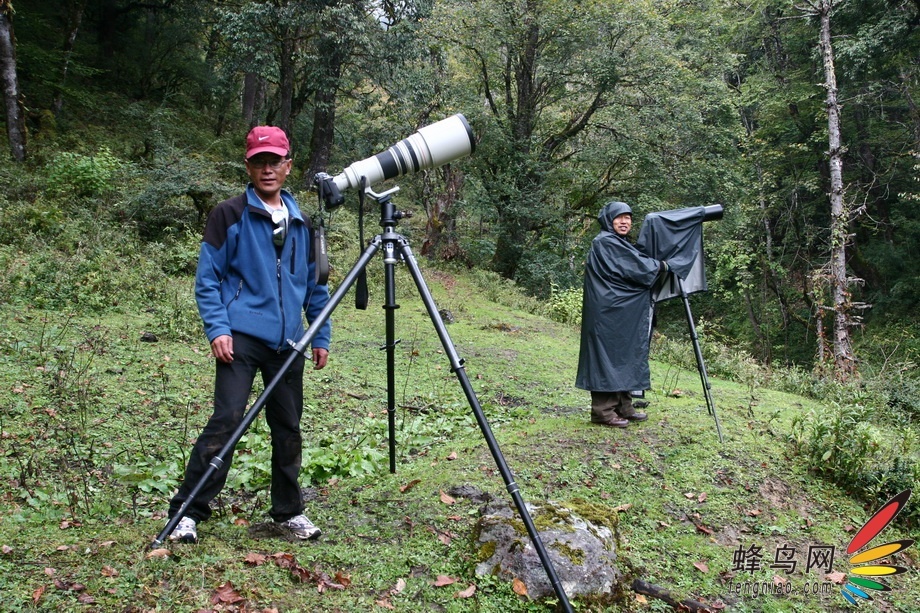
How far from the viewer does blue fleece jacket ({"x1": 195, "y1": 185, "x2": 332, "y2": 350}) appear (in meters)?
2.83

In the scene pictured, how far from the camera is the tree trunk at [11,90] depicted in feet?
35.5

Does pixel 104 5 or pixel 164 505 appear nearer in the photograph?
pixel 164 505

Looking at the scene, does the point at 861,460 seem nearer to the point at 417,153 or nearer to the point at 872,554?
the point at 872,554

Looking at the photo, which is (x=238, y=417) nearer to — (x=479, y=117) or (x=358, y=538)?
(x=358, y=538)

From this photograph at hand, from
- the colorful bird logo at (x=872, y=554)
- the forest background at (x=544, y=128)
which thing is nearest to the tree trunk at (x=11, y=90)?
the forest background at (x=544, y=128)

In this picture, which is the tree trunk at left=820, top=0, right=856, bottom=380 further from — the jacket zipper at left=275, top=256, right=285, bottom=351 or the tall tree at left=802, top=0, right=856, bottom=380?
the jacket zipper at left=275, top=256, right=285, bottom=351

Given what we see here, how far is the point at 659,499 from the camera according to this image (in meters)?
4.05

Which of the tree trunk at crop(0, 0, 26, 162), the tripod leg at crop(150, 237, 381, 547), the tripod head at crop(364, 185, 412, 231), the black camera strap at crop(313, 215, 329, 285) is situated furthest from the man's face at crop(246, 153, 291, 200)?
the tree trunk at crop(0, 0, 26, 162)

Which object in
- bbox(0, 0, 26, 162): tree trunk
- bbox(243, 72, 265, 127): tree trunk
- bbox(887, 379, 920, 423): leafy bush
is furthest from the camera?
bbox(243, 72, 265, 127): tree trunk

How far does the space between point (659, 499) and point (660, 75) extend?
14207mm

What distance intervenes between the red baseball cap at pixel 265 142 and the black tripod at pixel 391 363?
482mm

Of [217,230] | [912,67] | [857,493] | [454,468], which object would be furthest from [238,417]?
[912,67]

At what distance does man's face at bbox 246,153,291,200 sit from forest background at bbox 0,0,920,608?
773 cm

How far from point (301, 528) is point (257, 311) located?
3.73 feet
